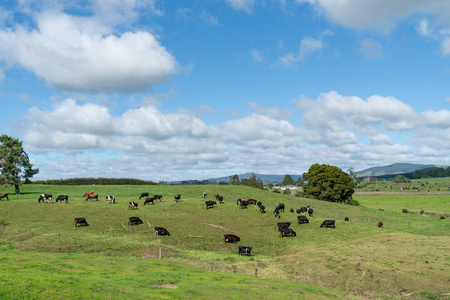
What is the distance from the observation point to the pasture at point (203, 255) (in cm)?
2061

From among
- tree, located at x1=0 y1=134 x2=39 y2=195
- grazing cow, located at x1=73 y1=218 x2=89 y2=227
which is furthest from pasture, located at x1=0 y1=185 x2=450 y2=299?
tree, located at x1=0 y1=134 x2=39 y2=195

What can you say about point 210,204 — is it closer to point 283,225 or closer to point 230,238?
point 283,225

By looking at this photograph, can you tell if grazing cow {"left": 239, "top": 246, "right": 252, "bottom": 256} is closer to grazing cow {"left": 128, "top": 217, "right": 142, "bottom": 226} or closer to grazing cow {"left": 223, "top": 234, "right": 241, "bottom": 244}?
grazing cow {"left": 223, "top": 234, "right": 241, "bottom": 244}

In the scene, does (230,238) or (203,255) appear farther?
(230,238)

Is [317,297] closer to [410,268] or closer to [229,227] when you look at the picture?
[410,268]

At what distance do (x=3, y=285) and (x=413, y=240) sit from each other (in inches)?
1744

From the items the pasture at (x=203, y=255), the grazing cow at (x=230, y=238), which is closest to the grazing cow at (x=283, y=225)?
the pasture at (x=203, y=255)

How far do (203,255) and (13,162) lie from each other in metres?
55.7

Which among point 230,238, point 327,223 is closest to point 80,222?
point 230,238

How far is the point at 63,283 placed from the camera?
1616cm

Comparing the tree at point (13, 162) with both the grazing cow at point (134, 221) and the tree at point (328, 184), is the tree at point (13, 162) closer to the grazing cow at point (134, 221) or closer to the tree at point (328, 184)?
the grazing cow at point (134, 221)

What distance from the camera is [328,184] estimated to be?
92188mm

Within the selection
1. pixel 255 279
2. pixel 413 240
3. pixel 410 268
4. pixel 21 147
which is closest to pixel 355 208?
pixel 413 240

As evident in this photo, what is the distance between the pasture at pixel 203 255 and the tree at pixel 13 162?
18.0 meters
